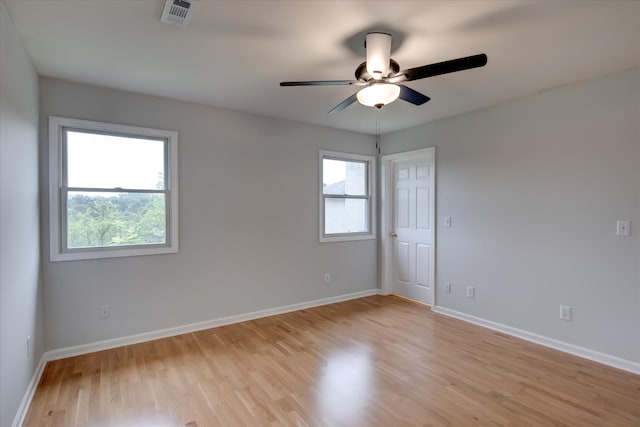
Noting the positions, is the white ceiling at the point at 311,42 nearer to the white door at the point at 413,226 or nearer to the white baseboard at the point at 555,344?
the white door at the point at 413,226

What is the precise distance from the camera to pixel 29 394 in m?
2.27

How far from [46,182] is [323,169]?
→ 9.98 feet

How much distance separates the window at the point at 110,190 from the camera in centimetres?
292

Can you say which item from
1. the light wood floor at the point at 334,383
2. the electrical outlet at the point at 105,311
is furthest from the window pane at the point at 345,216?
the electrical outlet at the point at 105,311

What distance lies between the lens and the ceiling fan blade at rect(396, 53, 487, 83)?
1.75 metres

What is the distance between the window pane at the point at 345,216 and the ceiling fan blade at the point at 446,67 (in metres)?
2.70

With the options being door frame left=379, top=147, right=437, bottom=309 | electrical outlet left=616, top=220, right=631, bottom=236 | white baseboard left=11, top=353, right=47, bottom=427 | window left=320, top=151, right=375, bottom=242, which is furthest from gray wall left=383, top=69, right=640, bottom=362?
white baseboard left=11, top=353, right=47, bottom=427

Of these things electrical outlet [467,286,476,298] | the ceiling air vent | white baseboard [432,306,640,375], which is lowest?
white baseboard [432,306,640,375]

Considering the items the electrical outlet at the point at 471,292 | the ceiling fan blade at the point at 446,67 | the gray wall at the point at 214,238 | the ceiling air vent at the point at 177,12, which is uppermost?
the ceiling air vent at the point at 177,12

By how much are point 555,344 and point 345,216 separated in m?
2.85

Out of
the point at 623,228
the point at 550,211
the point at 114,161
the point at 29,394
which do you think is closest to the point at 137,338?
the point at 29,394

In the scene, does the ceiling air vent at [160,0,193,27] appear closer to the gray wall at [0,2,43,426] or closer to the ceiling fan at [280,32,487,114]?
the ceiling fan at [280,32,487,114]

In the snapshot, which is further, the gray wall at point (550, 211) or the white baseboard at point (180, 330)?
the white baseboard at point (180, 330)

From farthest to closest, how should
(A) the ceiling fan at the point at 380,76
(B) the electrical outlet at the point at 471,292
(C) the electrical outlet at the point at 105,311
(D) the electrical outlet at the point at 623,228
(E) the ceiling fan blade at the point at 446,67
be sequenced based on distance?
(B) the electrical outlet at the point at 471,292
(C) the electrical outlet at the point at 105,311
(D) the electrical outlet at the point at 623,228
(A) the ceiling fan at the point at 380,76
(E) the ceiling fan blade at the point at 446,67
